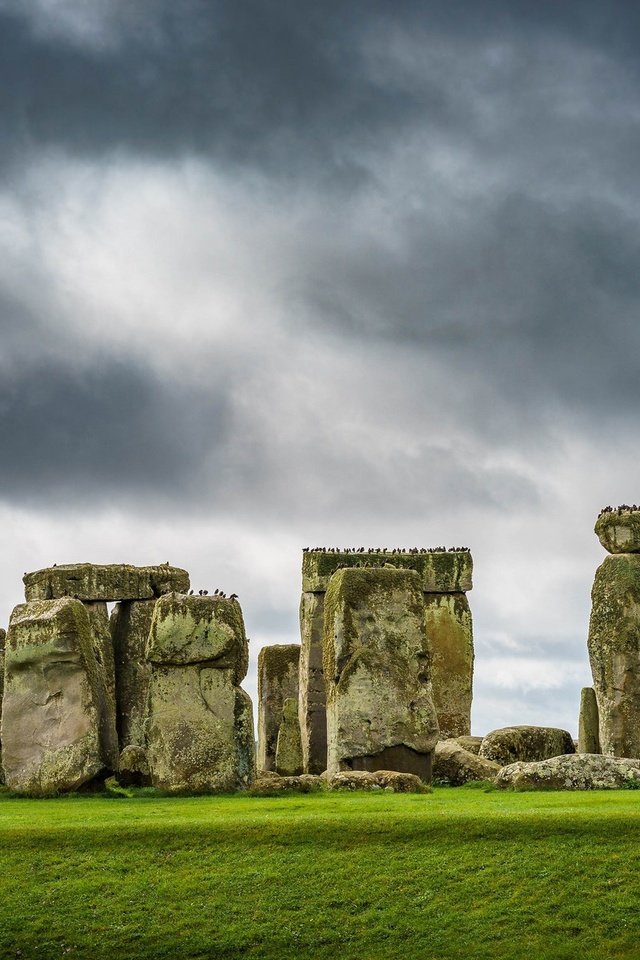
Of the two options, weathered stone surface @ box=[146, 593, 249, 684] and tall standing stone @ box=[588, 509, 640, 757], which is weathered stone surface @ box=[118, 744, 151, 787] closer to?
weathered stone surface @ box=[146, 593, 249, 684]

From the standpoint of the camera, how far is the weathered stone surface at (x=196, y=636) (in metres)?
26.2

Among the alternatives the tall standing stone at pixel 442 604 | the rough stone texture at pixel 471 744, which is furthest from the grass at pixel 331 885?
the tall standing stone at pixel 442 604

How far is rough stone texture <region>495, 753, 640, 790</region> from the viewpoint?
2575 centimetres

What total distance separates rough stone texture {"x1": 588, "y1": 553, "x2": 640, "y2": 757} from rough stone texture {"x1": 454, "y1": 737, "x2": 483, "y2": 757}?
8.96 ft

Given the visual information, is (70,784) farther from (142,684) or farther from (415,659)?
(142,684)

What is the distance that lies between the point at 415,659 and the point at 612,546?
17.5 ft

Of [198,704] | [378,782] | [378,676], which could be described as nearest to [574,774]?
[378,782]

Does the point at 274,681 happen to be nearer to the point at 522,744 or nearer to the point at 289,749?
the point at 289,749

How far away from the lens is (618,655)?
101ft

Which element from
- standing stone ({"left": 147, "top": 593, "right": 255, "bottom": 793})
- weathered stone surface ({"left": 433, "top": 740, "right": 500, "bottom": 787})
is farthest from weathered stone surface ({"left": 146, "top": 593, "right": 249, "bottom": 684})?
weathered stone surface ({"left": 433, "top": 740, "right": 500, "bottom": 787})

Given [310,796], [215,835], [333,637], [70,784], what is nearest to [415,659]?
[333,637]

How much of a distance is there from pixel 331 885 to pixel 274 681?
17964 millimetres

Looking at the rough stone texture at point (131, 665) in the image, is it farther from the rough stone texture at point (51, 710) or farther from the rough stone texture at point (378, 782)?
the rough stone texture at point (378, 782)

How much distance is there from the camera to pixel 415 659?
2844 centimetres
